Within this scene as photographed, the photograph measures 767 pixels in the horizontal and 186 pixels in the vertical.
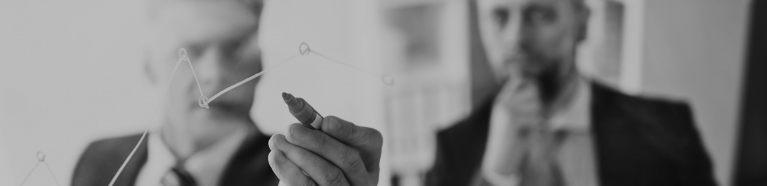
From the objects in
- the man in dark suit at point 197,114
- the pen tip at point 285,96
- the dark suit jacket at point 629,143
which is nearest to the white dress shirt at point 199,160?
the man in dark suit at point 197,114

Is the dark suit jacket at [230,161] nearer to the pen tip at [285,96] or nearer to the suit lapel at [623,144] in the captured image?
the pen tip at [285,96]

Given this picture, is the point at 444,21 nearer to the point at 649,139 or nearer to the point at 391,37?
the point at 391,37

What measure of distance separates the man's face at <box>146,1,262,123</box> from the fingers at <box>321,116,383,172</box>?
0.52 feet

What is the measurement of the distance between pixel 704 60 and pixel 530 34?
0.93 feet

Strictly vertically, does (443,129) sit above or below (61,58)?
below

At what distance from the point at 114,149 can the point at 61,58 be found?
14 centimetres

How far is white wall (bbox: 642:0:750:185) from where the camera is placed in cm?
84

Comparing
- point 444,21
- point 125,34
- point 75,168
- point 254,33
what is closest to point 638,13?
point 444,21

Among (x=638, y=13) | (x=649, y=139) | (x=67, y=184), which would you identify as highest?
(x=638, y=13)

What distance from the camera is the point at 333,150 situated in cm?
61

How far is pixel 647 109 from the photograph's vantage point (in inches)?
35.8

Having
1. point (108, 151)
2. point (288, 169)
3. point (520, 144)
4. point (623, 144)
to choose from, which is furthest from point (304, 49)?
point (623, 144)

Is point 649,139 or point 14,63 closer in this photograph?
point 14,63

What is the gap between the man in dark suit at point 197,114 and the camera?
2.26 feet
